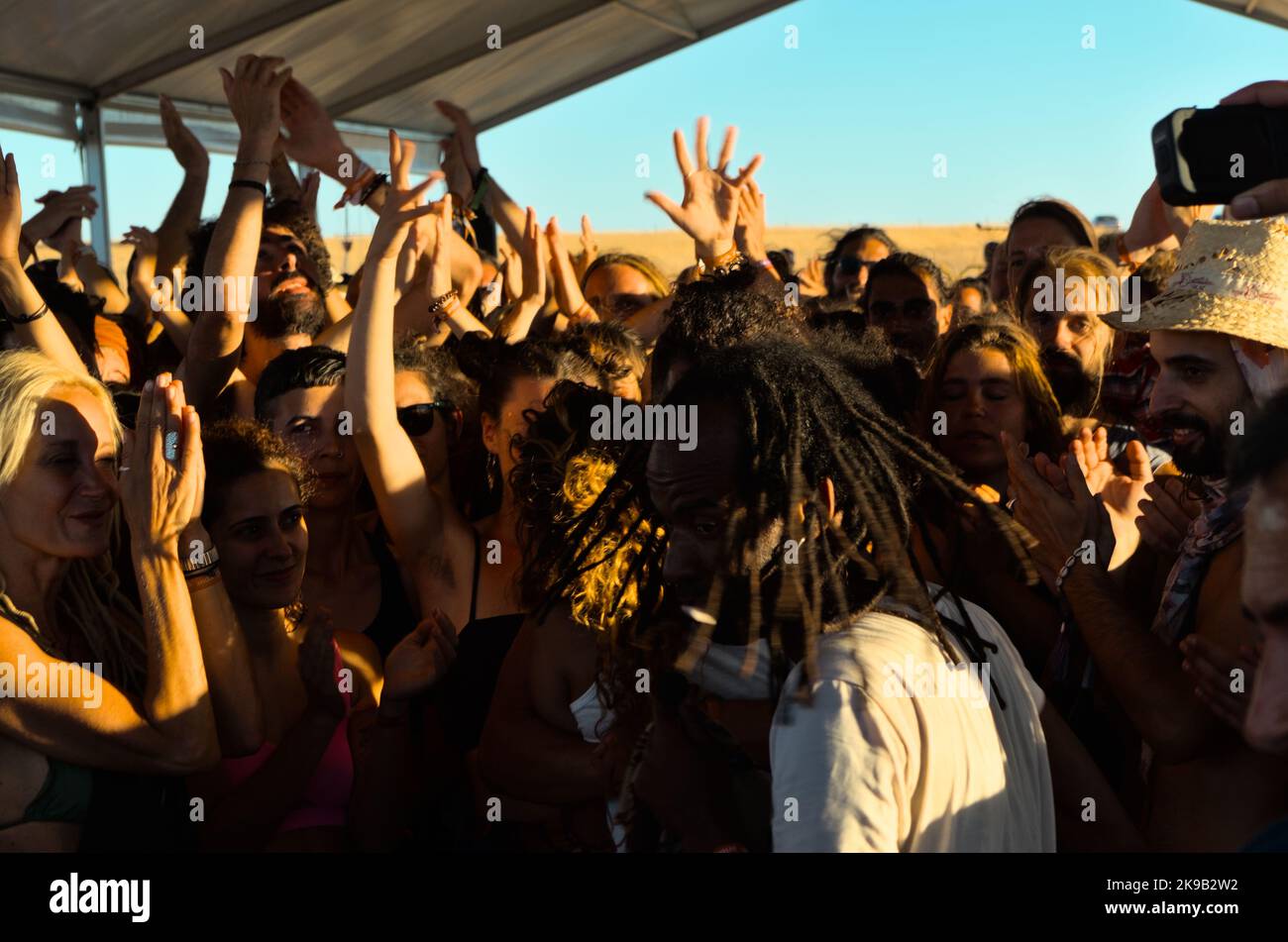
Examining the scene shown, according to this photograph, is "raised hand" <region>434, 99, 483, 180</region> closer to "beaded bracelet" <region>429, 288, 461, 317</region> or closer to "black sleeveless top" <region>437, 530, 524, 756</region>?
"beaded bracelet" <region>429, 288, 461, 317</region>

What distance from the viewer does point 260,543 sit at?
2.76 m

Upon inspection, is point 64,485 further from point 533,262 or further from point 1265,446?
point 533,262

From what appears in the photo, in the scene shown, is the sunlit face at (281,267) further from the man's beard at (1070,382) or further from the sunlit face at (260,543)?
the man's beard at (1070,382)

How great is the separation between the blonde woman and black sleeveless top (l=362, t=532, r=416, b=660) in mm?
717

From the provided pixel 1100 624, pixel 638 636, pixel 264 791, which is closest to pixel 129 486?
pixel 264 791

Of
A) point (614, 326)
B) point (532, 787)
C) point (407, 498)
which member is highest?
point (614, 326)

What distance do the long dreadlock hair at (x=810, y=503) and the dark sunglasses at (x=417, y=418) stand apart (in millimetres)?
1666

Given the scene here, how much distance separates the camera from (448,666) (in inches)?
104

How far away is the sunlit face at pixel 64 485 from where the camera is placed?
2.38m

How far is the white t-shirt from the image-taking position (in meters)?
1.41

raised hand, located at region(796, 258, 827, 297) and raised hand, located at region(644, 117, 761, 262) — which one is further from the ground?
raised hand, located at region(796, 258, 827, 297)

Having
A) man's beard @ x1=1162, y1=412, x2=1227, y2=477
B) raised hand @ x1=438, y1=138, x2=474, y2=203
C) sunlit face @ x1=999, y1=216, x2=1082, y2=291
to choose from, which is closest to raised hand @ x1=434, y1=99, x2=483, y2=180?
raised hand @ x1=438, y1=138, x2=474, y2=203
